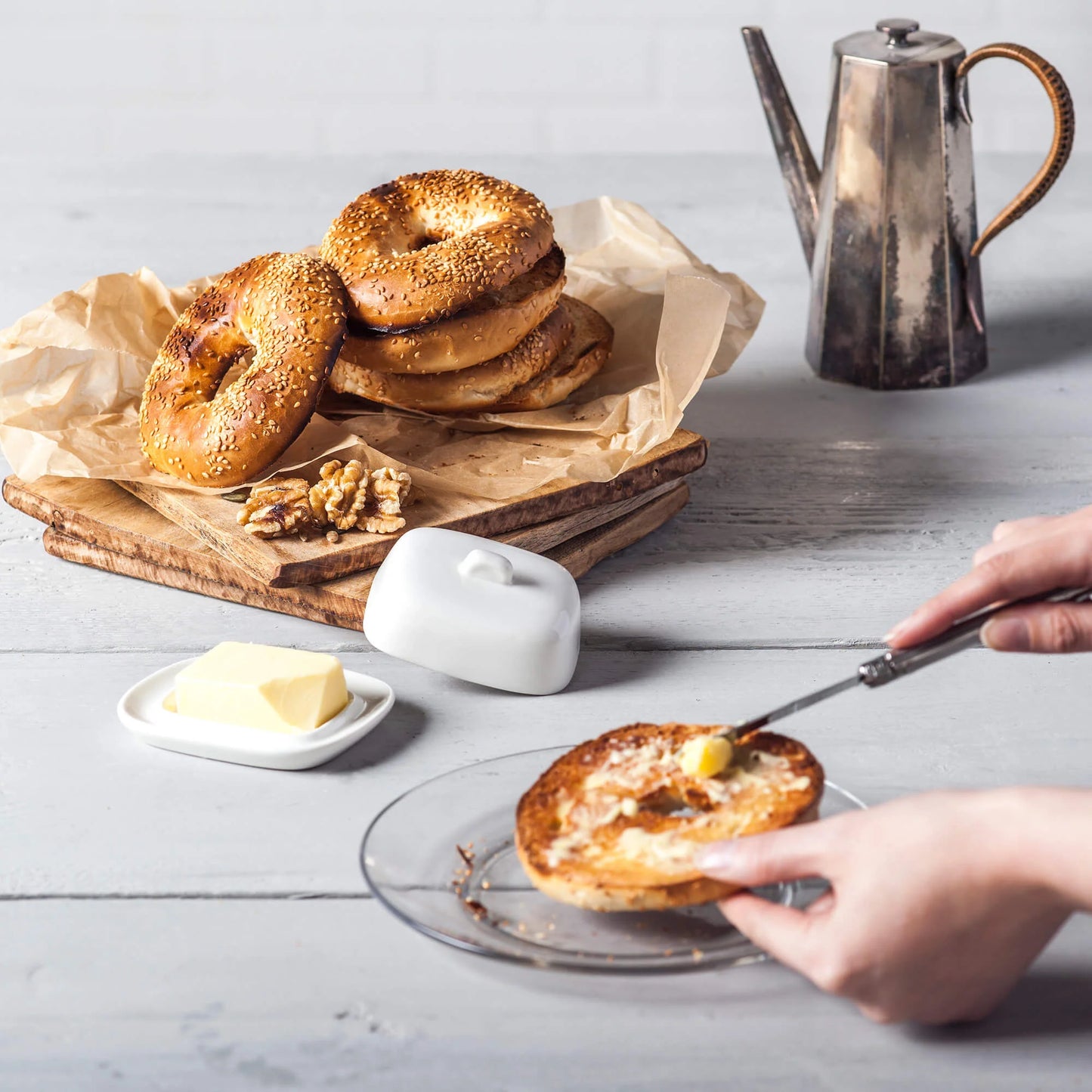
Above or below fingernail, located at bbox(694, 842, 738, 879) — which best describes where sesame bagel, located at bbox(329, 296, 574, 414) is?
above

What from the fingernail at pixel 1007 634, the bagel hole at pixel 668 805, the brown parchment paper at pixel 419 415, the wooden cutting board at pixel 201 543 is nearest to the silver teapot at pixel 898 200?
the brown parchment paper at pixel 419 415

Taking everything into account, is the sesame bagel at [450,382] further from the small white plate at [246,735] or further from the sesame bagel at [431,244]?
the small white plate at [246,735]

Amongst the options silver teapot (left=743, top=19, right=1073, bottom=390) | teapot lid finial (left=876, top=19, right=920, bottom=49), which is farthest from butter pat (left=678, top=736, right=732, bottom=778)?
teapot lid finial (left=876, top=19, right=920, bottom=49)

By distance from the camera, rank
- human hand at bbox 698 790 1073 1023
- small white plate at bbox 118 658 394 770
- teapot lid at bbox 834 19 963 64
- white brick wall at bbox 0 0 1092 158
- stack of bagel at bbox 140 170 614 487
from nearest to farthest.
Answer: human hand at bbox 698 790 1073 1023, small white plate at bbox 118 658 394 770, stack of bagel at bbox 140 170 614 487, teapot lid at bbox 834 19 963 64, white brick wall at bbox 0 0 1092 158

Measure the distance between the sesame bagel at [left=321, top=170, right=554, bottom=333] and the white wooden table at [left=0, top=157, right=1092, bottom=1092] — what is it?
0.89 feet

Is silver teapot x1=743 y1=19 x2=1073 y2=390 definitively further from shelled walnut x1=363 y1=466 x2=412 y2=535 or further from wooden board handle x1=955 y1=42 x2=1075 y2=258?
shelled walnut x1=363 y1=466 x2=412 y2=535

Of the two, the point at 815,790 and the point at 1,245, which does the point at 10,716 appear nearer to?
the point at 815,790

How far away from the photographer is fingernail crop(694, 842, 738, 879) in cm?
65

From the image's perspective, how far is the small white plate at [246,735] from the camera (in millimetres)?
861

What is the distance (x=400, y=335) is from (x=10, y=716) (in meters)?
0.46

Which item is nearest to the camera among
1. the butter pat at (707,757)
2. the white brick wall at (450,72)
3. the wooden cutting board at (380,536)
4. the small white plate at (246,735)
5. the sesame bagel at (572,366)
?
the butter pat at (707,757)

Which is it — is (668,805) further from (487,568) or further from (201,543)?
(201,543)

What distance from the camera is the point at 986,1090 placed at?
0.62 metres

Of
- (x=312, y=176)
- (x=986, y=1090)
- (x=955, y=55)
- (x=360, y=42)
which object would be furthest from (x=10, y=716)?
(x=360, y=42)
